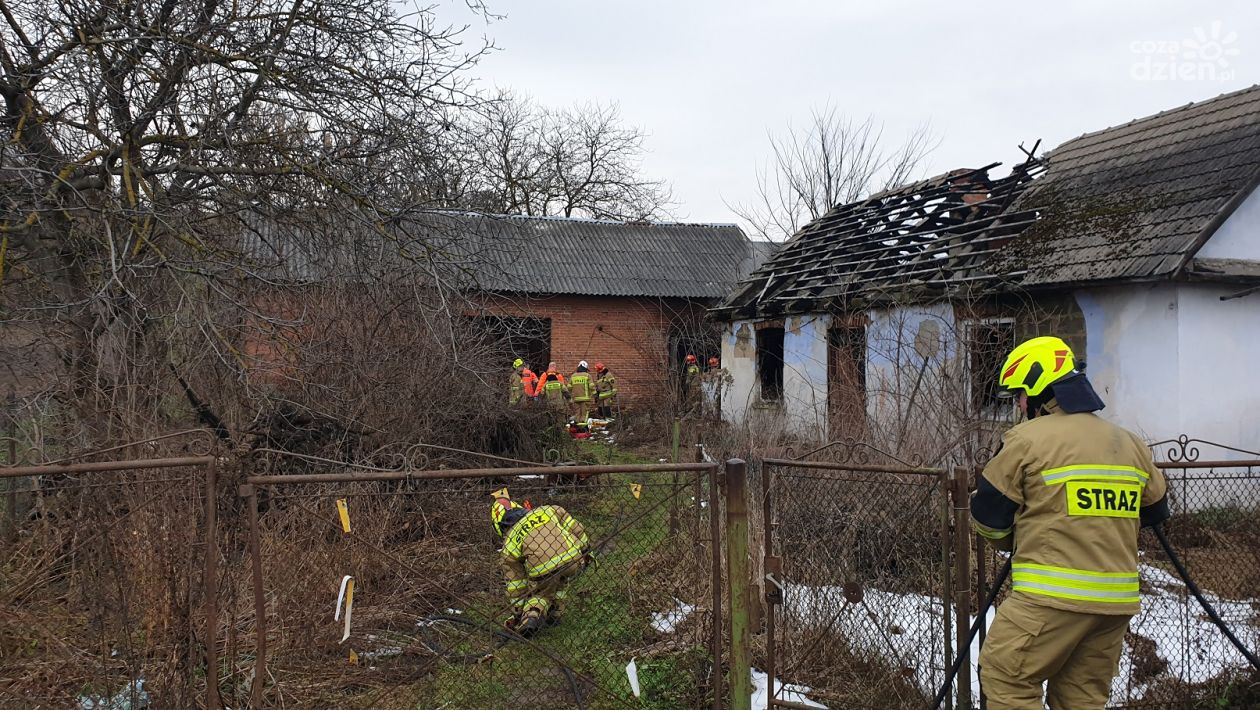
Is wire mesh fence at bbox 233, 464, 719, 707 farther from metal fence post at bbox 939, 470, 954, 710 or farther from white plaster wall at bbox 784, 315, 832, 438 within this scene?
white plaster wall at bbox 784, 315, 832, 438

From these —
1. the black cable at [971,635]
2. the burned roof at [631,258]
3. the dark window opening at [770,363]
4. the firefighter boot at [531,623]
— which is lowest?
the firefighter boot at [531,623]

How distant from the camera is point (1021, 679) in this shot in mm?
→ 3287

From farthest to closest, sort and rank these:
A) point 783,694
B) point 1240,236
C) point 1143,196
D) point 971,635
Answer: point 1143,196
point 1240,236
point 783,694
point 971,635

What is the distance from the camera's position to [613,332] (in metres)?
21.4

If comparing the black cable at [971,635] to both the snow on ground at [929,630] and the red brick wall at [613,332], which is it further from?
the red brick wall at [613,332]

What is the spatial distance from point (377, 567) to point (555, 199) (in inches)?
1136

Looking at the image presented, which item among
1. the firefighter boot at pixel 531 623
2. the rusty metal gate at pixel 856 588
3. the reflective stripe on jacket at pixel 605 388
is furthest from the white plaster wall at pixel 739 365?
the rusty metal gate at pixel 856 588

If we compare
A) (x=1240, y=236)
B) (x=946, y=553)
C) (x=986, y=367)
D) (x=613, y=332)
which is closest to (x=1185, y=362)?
(x=1240, y=236)

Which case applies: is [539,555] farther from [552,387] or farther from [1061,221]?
[552,387]

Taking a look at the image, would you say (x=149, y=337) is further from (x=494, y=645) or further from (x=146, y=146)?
(x=494, y=645)

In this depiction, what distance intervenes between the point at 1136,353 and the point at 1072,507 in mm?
6987

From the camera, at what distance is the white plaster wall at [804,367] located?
13.3 m

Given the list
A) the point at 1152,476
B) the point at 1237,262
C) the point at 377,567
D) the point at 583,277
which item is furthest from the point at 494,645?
the point at 583,277

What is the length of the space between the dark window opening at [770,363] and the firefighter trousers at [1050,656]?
12.1 metres
